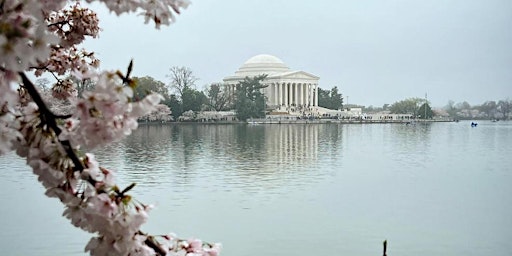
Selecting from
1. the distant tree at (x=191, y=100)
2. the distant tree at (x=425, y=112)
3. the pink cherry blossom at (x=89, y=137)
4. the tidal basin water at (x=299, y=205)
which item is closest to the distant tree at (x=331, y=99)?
the distant tree at (x=425, y=112)

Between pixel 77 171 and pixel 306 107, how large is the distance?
8105 centimetres

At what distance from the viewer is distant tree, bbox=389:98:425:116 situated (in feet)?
318

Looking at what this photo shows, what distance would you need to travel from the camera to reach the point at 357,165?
2127 cm

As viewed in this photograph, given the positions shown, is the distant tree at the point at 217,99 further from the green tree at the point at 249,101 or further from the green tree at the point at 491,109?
the green tree at the point at 491,109

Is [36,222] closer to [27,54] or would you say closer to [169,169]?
[169,169]

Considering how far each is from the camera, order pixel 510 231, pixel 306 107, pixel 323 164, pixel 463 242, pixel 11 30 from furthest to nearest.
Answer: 1. pixel 306 107
2. pixel 323 164
3. pixel 510 231
4. pixel 463 242
5. pixel 11 30

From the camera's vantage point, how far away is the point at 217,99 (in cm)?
7594

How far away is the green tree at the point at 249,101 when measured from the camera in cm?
6788

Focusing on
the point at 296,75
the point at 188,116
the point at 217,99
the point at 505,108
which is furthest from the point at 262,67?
the point at 505,108

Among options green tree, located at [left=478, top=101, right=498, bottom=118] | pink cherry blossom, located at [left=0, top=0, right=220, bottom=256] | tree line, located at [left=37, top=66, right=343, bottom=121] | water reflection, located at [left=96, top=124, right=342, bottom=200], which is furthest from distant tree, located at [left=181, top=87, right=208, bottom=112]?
green tree, located at [left=478, top=101, right=498, bottom=118]

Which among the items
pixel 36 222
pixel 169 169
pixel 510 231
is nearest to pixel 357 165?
pixel 169 169

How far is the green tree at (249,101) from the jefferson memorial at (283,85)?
11052 millimetres

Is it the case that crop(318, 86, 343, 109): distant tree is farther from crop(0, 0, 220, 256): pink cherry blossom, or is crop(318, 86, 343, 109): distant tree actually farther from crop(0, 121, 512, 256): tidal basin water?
crop(0, 0, 220, 256): pink cherry blossom

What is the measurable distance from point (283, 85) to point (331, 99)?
785 cm
